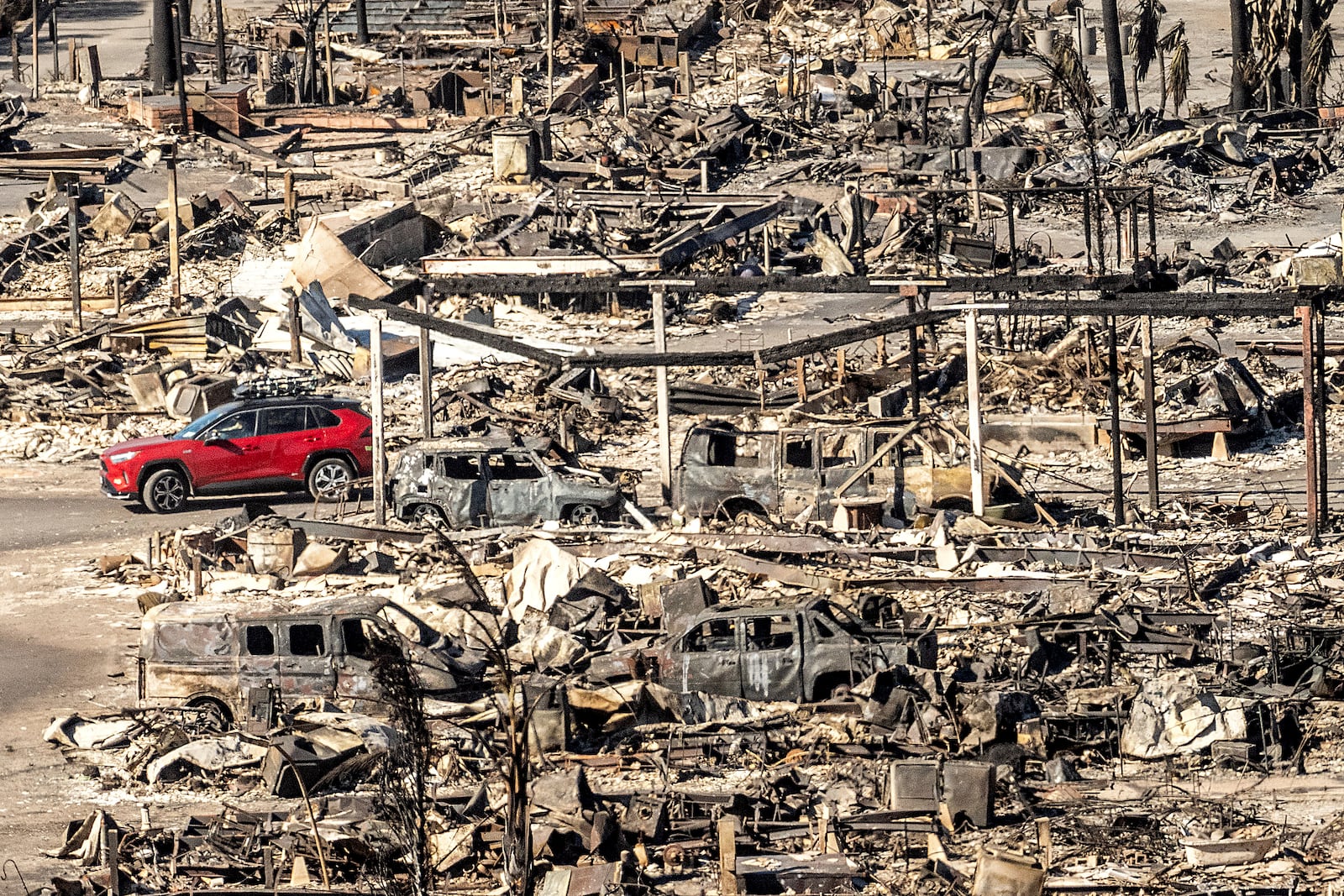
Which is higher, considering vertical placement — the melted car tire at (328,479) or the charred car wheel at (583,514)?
the melted car tire at (328,479)

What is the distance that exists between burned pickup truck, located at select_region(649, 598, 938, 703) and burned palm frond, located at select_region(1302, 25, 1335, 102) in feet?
107

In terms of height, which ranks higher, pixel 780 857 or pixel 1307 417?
pixel 1307 417

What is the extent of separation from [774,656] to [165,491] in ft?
34.3

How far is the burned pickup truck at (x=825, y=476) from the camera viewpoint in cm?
2527

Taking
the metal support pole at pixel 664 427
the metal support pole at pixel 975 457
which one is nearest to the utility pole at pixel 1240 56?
the metal support pole at pixel 664 427

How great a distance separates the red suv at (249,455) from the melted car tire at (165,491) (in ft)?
0.03

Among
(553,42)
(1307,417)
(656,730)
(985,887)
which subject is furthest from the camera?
(553,42)

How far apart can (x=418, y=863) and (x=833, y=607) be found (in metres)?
8.29

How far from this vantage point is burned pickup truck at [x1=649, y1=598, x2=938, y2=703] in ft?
64.5

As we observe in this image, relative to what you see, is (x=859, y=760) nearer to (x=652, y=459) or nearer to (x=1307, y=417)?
(x=1307, y=417)

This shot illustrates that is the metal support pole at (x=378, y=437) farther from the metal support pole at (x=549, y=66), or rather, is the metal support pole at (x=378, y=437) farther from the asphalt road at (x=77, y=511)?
the metal support pole at (x=549, y=66)

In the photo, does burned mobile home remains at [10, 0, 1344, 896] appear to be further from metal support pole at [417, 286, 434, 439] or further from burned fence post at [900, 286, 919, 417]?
burned fence post at [900, 286, 919, 417]

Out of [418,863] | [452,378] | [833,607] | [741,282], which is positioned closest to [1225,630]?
[833,607]

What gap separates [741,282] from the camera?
28.6 meters
